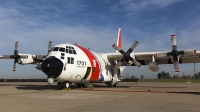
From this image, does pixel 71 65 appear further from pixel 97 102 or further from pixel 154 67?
pixel 97 102

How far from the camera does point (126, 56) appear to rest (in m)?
22.9

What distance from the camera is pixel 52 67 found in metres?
16.7

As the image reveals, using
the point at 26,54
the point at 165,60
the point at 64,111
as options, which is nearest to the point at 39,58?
the point at 26,54

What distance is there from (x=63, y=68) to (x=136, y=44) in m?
9.03

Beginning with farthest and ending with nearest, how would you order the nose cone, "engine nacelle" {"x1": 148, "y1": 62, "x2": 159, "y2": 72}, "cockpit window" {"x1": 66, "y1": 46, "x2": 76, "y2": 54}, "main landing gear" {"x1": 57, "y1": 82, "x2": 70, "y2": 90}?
"engine nacelle" {"x1": 148, "y1": 62, "x2": 159, "y2": 72} → "main landing gear" {"x1": 57, "y1": 82, "x2": 70, "y2": 90} → "cockpit window" {"x1": 66, "y1": 46, "x2": 76, "y2": 54} → the nose cone

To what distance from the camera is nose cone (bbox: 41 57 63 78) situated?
16.6m

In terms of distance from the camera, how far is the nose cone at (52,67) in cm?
1661

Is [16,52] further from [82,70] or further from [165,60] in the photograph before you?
[165,60]

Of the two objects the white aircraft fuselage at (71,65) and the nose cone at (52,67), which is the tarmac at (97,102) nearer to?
the nose cone at (52,67)

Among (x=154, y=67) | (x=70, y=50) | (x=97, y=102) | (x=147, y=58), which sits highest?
(x=70, y=50)

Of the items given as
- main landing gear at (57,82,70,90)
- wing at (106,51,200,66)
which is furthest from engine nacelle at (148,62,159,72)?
main landing gear at (57,82,70,90)

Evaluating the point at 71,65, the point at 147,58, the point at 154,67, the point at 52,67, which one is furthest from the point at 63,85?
the point at 147,58

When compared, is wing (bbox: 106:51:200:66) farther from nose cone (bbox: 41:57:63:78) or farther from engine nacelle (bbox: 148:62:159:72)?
nose cone (bbox: 41:57:63:78)

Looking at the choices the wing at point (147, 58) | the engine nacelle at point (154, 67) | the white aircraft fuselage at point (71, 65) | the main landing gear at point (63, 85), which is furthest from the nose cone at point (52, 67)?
the wing at point (147, 58)
